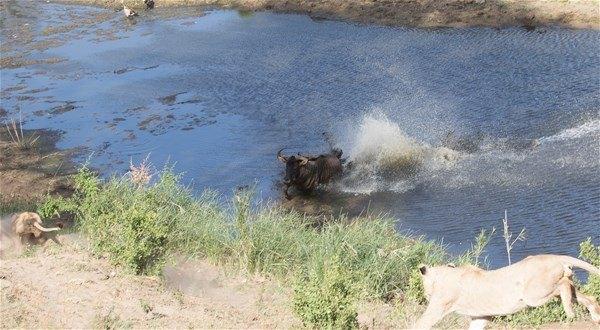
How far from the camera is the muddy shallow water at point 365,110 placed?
41.3ft

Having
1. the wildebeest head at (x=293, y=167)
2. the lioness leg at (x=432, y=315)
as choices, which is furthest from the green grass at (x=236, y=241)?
the wildebeest head at (x=293, y=167)

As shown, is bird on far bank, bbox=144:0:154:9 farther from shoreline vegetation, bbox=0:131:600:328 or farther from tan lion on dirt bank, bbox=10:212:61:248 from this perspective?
tan lion on dirt bank, bbox=10:212:61:248

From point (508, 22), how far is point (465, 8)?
6.18 feet

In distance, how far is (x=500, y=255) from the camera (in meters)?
10.5

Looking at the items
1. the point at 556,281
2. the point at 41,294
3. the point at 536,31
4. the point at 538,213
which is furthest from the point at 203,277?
the point at 536,31

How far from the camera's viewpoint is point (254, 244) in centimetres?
939

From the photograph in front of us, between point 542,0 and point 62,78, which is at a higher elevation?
point 542,0

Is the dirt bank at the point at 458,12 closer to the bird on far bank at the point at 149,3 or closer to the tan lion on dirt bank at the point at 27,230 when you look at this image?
the bird on far bank at the point at 149,3

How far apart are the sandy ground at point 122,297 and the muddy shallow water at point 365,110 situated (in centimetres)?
352

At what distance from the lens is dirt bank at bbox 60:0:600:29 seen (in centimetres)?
2225

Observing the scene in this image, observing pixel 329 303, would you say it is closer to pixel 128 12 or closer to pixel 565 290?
pixel 565 290

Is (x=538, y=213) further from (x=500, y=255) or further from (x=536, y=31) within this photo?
(x=536, y=31)

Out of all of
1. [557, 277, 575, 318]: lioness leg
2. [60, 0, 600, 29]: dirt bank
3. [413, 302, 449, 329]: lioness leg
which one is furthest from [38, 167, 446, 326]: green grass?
[60, 0, 600, 29]: dirt bank

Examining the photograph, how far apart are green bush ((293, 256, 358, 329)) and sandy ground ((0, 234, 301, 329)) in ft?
1.68
